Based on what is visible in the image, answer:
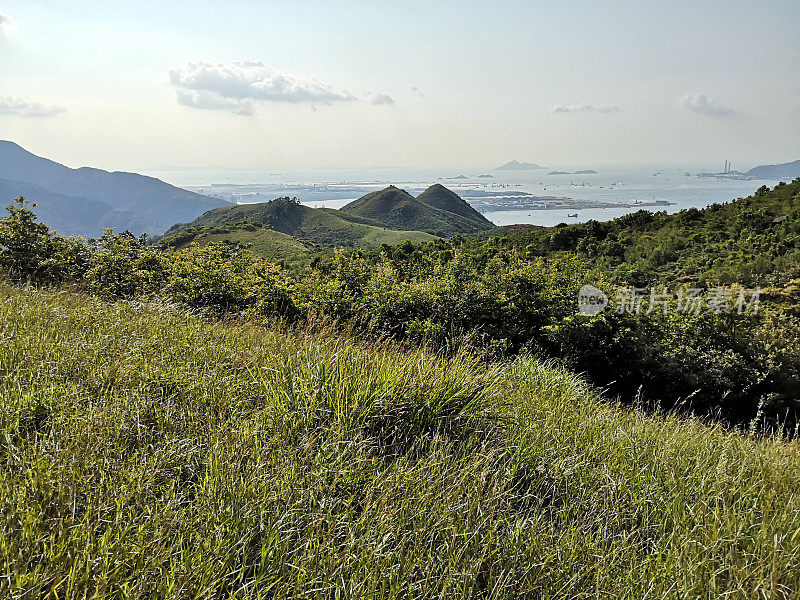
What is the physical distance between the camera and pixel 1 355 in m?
3.07

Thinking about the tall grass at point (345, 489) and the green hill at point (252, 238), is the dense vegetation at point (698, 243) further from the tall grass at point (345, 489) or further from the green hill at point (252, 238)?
the green hill at point (252, 238)

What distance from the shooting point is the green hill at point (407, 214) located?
128375mm

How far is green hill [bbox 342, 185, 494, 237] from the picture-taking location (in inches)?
5054

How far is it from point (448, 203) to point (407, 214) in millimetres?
32653

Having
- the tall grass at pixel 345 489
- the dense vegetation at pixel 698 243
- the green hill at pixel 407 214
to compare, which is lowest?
the tall grass at pixel 345 489

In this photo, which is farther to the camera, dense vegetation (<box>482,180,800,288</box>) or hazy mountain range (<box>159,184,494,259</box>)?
hazy mountain range (<box>159,184,494,259</box>)

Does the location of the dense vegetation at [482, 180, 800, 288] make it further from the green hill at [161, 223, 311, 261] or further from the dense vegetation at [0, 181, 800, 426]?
the green hill at [161, 223, 311, 261]

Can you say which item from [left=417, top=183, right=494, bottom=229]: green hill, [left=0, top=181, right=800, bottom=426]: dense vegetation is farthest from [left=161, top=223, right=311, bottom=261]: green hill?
[left=417, top=183, right=494, bottom=229]: green hill

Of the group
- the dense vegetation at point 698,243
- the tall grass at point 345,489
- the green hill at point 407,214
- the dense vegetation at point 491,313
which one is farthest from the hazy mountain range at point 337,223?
the tall grass at point 345,489

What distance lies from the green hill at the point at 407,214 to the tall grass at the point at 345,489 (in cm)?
11602

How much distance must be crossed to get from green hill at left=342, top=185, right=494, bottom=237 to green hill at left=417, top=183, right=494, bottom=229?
1.40 m

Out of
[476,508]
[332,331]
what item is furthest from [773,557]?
[332,331]

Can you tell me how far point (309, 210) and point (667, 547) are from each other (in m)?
127

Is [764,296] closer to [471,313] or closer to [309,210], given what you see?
[471,313]
